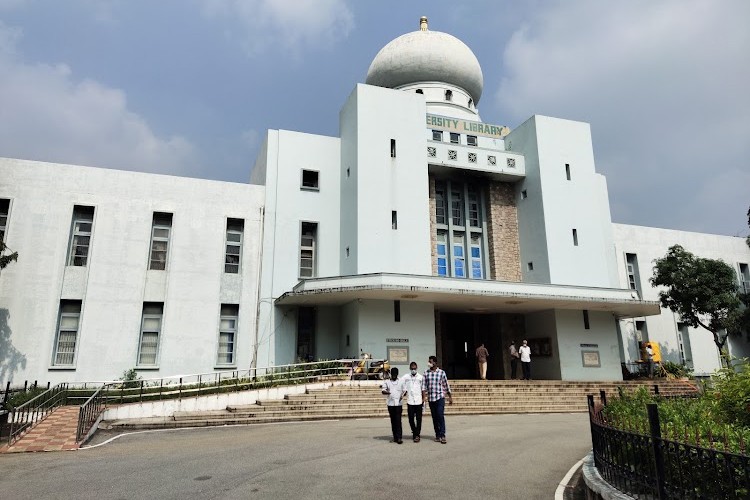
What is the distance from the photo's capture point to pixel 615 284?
2569 cm

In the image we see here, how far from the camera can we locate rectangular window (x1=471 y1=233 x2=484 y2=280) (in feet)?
78.2

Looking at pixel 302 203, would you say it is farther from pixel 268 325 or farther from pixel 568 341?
pixel 568 341

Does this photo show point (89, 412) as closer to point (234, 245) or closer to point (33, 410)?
point (33, 410)

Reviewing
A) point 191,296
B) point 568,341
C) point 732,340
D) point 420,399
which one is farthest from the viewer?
point 732,340

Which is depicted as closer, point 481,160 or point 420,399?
point 420,399

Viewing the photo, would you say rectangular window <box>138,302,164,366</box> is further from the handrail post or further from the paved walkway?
the handrail post

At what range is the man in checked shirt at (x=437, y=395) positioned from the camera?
9086mm

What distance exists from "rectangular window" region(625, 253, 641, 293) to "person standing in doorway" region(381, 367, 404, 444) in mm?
21780

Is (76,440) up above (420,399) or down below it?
below

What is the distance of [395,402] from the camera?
909 centimetres

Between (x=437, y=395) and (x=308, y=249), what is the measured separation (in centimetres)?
1343

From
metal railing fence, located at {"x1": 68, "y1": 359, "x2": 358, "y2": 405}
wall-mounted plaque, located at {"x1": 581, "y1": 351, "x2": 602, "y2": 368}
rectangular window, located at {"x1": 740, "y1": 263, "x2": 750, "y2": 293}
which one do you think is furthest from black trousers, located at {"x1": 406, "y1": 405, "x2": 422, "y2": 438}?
rectangular window, located at {"x1": 740, "y1": 263, "x2": 750, "y2": 293}

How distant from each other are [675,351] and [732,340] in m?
3.86

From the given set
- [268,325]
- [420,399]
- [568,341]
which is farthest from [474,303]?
[420,399]
